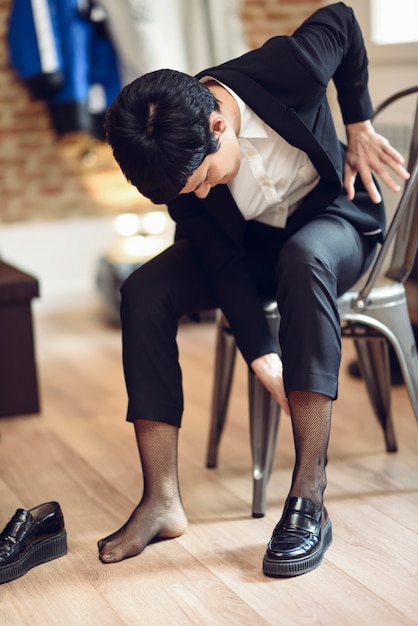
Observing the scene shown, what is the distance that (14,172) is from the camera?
4.43 metres

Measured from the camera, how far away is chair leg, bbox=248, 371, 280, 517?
77.0 inches

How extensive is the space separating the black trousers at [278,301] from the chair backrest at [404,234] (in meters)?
0.03

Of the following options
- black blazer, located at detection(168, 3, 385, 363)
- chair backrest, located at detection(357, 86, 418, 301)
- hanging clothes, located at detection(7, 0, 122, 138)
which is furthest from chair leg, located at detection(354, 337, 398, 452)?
hanging clothes, located at detection(7, 0, 122, 138)

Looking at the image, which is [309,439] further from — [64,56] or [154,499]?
[64,56]

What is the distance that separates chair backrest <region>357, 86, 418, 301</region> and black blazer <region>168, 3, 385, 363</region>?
0.04 meters

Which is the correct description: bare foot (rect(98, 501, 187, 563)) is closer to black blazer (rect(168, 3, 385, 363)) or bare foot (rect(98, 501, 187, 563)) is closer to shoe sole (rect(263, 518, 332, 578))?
shoe sole (rect(263, 518, 332, 578))

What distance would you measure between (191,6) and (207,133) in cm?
254

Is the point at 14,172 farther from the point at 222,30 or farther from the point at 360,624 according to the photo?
the point at 360,624

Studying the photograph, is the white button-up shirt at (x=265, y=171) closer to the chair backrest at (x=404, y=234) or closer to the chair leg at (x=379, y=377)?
the chair backrest at (x=404, y=234)

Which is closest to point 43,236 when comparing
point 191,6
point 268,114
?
point 191,6

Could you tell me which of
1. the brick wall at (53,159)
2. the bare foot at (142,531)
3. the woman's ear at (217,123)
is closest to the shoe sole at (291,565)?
the bare foot at (142,531)

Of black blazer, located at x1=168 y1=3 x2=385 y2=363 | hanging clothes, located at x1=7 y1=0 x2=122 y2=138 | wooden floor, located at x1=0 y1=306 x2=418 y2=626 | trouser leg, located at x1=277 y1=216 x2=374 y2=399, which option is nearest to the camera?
wooden floor, located at x1=0 y1=306 x2=418 y2=626

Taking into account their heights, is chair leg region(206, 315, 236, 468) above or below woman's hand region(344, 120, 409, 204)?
below

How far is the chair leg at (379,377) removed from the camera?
224 centimetres
